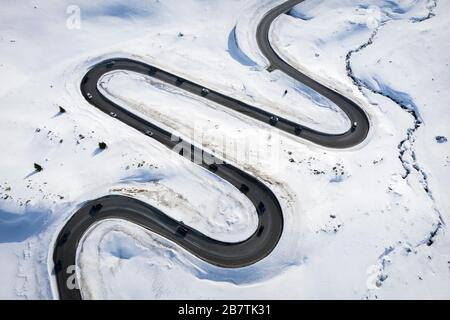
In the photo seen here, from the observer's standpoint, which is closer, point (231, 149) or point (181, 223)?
point (181, 223)

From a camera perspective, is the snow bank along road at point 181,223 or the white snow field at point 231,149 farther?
the snow bank along road at point 181,223

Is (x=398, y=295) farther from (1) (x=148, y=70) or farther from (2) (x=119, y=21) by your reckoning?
(2) (x=119, y=21)

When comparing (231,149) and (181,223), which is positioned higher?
(231,149)

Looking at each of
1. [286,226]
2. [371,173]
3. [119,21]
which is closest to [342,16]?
[371,173]

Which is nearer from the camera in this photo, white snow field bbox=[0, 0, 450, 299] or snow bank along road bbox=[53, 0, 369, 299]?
white snow field bbox=[0, 0, 450, 299]
